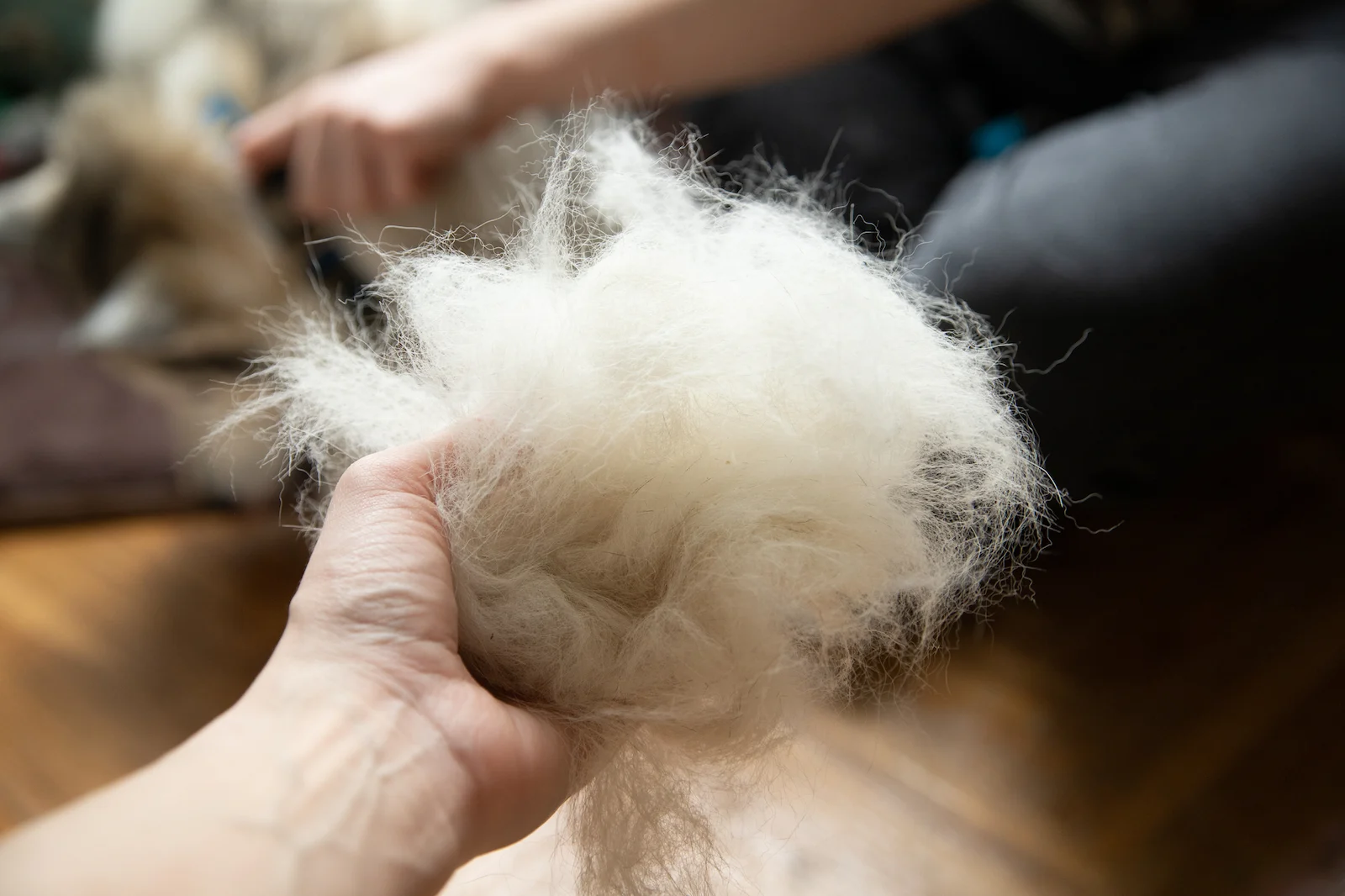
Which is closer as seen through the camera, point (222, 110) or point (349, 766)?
point (349, 766)

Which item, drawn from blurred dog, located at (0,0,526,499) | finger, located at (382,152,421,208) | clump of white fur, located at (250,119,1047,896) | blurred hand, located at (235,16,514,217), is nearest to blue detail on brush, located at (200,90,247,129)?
blurred dog, located at (0,0,526,499)

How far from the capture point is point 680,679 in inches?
18.0

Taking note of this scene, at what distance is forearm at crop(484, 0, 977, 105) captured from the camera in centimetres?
79

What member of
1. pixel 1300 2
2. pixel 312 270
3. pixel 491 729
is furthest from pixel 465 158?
pixel 1300 2

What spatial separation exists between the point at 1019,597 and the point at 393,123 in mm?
722

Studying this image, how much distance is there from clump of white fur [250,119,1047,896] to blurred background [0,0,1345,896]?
0.17 metres

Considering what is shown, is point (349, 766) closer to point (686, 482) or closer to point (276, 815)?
point (276, 815)

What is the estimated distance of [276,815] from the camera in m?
0.40

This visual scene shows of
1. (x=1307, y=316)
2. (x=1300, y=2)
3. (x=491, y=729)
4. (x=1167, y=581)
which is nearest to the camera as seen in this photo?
(x=491, y=729)

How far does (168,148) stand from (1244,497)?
1.22 meters

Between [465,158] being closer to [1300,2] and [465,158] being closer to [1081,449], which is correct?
[1081,449]

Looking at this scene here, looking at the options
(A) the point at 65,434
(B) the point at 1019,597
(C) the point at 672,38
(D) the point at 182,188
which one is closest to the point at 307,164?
(D) the point at 182,188

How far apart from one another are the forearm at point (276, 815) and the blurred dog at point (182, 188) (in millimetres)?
533

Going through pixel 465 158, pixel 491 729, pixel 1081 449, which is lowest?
pixel 1081 449
